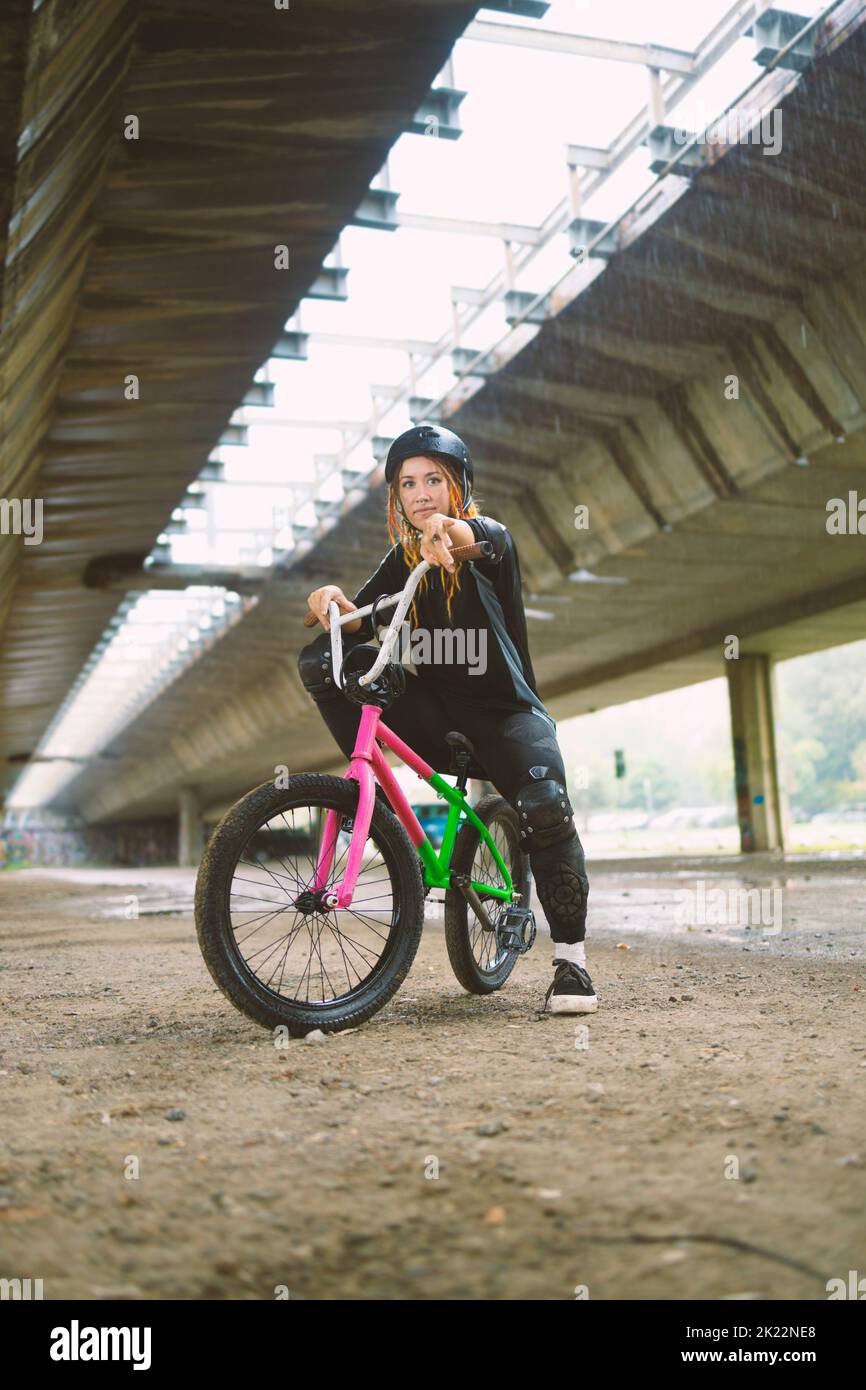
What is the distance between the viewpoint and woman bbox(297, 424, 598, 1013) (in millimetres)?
3973

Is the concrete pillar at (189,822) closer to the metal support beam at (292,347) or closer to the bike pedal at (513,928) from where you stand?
the metal support beam at (292,347)

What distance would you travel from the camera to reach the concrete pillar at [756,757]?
25188 millimetres

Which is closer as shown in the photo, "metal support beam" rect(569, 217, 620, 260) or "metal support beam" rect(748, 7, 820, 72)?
"metal support beam" rect(748, 7, 820, 72)

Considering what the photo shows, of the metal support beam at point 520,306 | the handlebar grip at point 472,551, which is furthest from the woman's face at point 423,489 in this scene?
the metal support beam at point 520,306

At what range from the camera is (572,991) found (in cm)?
397

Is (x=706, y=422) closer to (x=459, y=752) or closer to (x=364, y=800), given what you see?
(x=459, y=752)

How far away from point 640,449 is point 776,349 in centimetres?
258

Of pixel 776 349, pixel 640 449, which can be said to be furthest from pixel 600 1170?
pixel 640 449

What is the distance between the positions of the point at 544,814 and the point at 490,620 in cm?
76

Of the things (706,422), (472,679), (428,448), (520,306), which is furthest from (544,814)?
(706,422)

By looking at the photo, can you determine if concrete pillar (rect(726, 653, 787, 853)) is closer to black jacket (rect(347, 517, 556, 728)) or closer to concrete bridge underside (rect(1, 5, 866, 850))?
concrete bridge underside (rect(1, 5, 866, 850))

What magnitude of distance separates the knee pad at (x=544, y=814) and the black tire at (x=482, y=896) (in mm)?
271

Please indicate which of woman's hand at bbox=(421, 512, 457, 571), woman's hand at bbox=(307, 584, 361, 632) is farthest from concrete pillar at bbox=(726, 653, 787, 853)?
woman's hand at bbox=(421, 512, 457, 571)

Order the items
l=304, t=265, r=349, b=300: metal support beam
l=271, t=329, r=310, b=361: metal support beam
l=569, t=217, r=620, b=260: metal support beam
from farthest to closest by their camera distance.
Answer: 1. l=271, t=329, r=310, b=361: metal support beam
2. l=569, t=217, r=620, b=260: metal support beam
3. l=304, t=265, r=349, b=300: metal support beam
